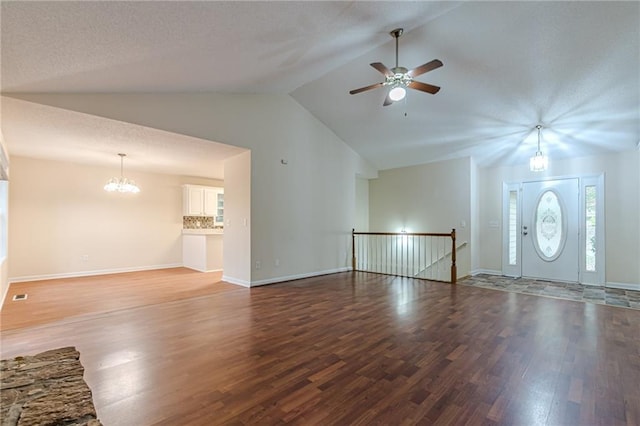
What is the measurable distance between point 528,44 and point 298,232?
15.1ft

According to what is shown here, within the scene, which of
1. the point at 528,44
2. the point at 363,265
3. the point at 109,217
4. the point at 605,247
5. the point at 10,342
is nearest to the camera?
the point at 10,342

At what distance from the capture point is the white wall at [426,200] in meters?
6.60

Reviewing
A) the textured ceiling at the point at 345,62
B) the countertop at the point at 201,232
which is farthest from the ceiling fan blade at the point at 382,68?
the countertop at the point at 201,232

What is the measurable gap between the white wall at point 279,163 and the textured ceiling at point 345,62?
0.82 ft

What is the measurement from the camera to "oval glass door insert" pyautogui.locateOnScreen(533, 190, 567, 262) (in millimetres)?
5977

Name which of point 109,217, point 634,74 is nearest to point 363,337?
point 634,74

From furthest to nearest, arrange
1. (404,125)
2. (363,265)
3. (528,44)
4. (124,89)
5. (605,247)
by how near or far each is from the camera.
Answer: (363,265)
(404,125)
(605,247)
(124,89)
(528,44)

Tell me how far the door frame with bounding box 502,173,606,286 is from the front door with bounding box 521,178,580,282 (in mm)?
61

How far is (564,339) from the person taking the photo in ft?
9.78

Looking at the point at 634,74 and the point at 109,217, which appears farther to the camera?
the point at 109,217

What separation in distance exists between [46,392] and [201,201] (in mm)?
6493

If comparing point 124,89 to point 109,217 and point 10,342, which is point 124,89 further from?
point 109,217

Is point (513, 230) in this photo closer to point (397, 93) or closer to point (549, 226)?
point (549, 226)

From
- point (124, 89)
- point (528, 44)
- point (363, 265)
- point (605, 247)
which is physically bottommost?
point (363, 265)
